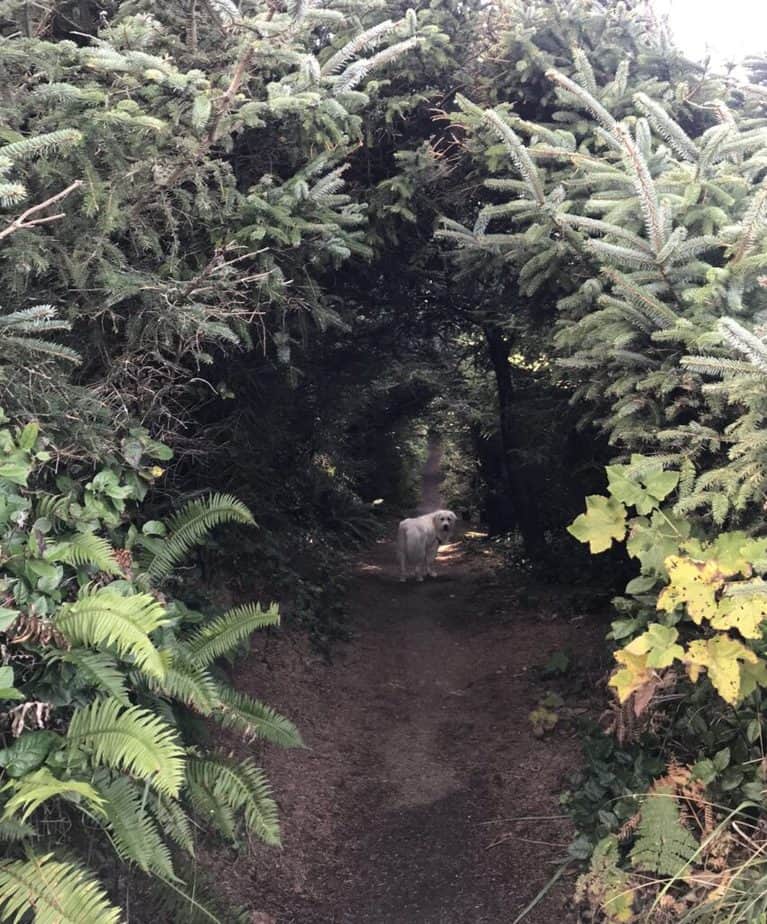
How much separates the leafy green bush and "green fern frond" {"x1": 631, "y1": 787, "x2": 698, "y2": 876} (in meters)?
1.78

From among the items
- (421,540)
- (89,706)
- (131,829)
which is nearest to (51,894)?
(131,829)


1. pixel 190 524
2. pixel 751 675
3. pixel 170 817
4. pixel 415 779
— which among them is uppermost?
pixel 751 675

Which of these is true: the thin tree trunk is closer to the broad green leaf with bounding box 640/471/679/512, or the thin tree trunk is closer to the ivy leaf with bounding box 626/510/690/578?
the ivy leaf with bounding box 626/510/690/578

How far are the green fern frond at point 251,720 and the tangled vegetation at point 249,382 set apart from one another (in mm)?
33

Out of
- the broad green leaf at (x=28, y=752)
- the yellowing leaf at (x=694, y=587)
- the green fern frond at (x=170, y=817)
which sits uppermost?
the yellowing leaf at (x=694, y=587)

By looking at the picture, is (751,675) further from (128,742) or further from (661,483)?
(128,742)

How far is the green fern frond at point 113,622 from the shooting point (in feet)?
9.95

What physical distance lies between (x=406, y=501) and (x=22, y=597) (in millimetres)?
18500

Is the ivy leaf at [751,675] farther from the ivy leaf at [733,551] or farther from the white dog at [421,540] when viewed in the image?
the white dog at [421,540]

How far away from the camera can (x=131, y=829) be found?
3.03m

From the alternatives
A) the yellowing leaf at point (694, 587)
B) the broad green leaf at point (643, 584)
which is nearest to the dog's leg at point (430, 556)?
the broad green leaf at point (643, 584)

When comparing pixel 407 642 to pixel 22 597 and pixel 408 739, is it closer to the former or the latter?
pixel 408 739

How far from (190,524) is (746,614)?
296cm

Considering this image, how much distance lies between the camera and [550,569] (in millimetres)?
10172
